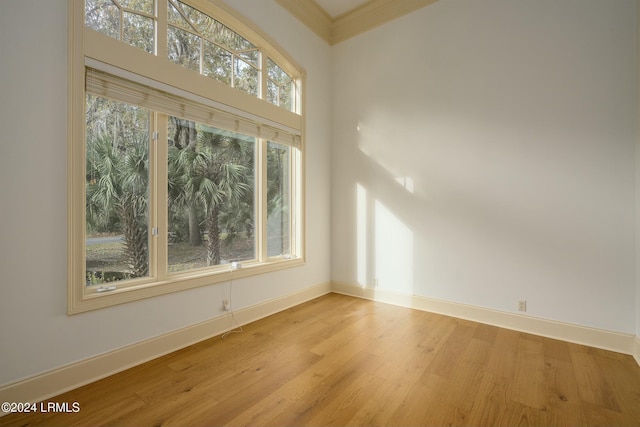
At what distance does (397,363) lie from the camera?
2.38 m

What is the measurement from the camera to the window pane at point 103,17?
2.15 m

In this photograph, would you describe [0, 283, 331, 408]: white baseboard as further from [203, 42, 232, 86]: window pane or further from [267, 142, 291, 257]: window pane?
[203, 42, 232, 86]: window pane

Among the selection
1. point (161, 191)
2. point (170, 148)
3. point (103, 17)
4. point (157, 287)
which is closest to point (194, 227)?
point (161, 191)

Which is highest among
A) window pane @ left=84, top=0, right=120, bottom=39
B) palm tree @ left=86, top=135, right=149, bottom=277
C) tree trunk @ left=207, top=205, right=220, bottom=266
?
window pane @ left=84, top=0, right=120, bottom=39

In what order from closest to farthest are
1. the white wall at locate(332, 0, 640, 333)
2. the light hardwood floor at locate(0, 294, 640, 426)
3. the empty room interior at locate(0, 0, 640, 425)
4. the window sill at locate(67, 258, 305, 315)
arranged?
1. the light hardwood floor at locate(0, 294, 640, 426)
2. the empty room interior at locate(0, 0, 640, 425)
3. the window sill at locate(67, 258, 305, 315)
4. the white wall at locate(332, 0, 640, 333)

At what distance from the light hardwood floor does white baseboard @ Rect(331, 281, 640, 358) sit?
0.10 meters

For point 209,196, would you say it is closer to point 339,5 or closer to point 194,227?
point 194,227

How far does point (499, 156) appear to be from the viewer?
313 centimetres

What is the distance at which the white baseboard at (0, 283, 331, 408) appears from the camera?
1829 mm

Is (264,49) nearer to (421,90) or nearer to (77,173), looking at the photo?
(421,90)

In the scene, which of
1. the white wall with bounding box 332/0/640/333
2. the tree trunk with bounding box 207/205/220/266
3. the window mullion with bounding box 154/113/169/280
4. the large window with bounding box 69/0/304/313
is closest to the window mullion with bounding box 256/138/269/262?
the large window with bounding box 69/0/304/313

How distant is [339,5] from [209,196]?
3204 mm

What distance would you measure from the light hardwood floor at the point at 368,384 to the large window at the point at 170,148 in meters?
0.68

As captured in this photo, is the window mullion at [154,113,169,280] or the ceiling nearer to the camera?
the window mullion at [154,113,169,280]
